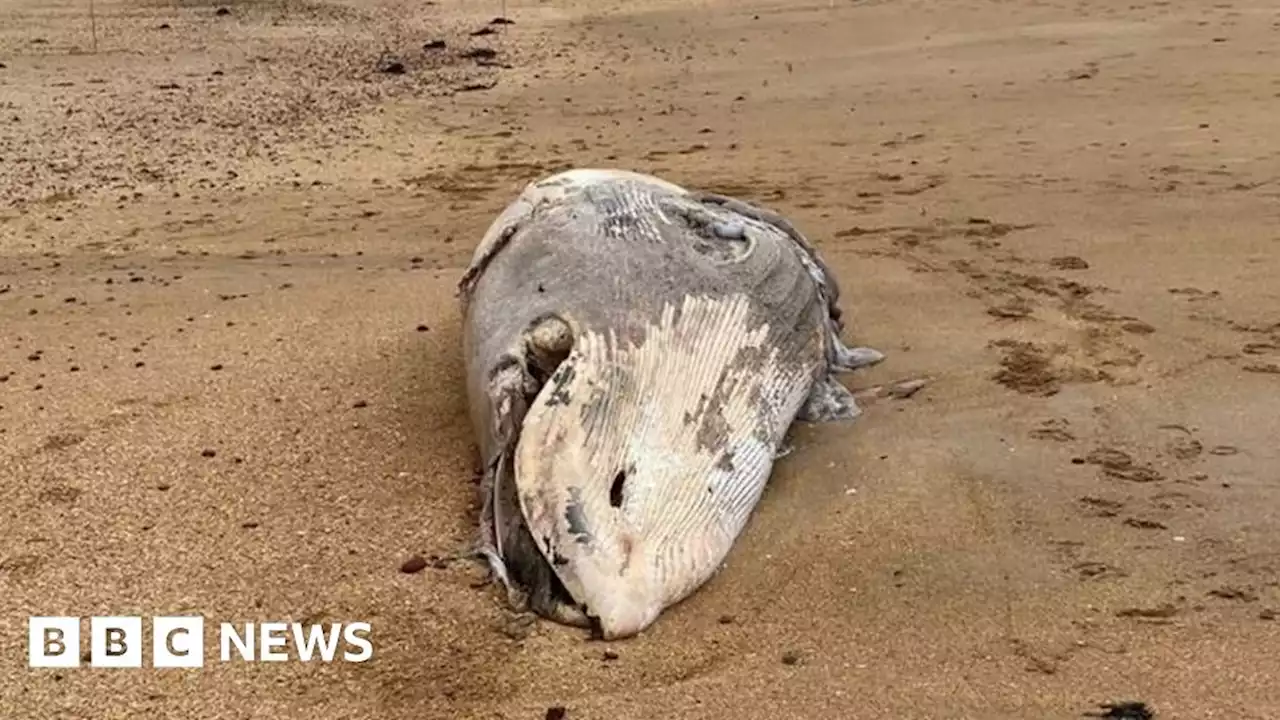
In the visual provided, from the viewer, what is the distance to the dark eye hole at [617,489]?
10.1 ft

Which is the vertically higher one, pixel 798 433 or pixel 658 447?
pixel 658 447

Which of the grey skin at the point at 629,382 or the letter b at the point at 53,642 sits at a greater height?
the grey skin at the point at 629,382

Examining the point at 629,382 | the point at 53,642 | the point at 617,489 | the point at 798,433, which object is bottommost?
the point at 53,642

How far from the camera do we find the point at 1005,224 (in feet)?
19.8

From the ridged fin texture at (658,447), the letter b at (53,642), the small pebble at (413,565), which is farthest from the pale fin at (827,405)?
the letter b at (53,642)

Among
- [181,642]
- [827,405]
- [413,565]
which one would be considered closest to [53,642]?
[181,642]

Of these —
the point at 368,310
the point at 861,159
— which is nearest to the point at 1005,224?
the point at 861,159

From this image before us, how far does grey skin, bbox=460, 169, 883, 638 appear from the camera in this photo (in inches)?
119

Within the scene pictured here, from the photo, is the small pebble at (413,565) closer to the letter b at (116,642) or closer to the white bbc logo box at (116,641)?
the white bbc logo box at (116,641)

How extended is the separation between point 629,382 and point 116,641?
4.16 ft

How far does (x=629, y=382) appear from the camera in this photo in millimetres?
3312

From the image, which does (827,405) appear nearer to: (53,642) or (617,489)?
(617,489)

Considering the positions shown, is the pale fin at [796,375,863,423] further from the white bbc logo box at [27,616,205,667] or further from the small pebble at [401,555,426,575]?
the white bbc logo box at [27,616,205,667]

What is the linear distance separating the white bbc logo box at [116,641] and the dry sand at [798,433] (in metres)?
0.05
